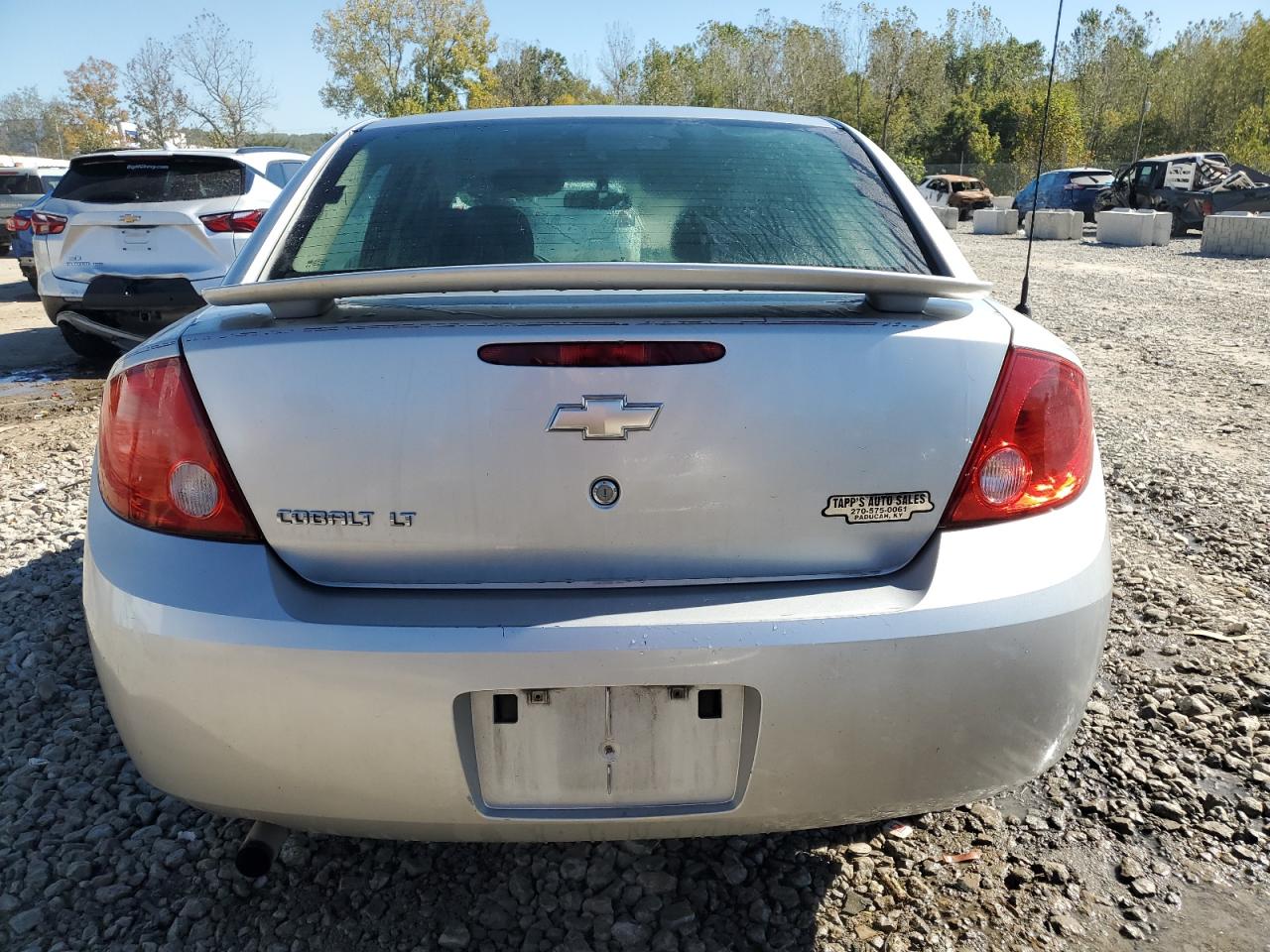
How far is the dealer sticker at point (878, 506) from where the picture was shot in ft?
4.86

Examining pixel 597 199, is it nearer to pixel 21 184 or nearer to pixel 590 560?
pixel 590 560

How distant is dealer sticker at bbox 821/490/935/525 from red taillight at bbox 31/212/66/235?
290 inches

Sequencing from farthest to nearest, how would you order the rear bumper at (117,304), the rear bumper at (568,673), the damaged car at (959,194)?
1. the damaged car at (959,194)
2. the rear bumper at (117,304)
3. the rear bumper at (568,673)

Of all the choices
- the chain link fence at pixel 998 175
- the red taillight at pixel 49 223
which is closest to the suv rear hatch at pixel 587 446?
the red taillight at pixel 49 223

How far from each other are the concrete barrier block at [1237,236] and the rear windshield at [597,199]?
17900mm

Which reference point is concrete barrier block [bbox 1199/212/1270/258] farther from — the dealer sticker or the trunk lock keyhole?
the trunk lock keyhole

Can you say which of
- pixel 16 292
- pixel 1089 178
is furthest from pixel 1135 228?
pixel 16 292

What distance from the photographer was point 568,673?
138cm

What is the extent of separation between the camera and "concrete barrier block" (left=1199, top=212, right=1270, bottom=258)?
54.1ft

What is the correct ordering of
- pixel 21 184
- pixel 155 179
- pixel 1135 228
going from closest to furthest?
pixel 155 179, pixel 21 184, pixel 1135 228

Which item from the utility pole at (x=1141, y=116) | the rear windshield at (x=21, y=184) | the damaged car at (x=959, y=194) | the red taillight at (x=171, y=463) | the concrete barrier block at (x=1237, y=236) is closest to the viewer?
the red taillight at (x=171, y=463)

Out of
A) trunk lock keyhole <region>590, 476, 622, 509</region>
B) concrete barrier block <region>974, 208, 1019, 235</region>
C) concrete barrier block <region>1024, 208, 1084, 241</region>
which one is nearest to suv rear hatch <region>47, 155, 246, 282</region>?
trunk lock keyhole <region>590, 476, 622, 509</region>

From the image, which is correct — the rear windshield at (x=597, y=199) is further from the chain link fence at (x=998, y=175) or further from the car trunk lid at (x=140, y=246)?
the chain link fence at (x=998, y=175)

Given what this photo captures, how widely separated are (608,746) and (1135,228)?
71.9 feet
